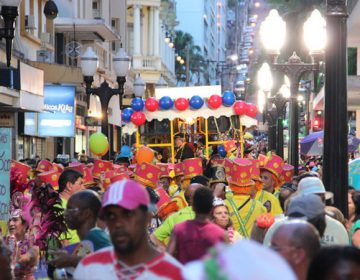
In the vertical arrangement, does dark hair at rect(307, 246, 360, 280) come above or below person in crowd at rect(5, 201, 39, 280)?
above

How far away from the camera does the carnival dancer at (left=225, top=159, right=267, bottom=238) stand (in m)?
11.2

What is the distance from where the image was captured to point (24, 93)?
26328mm

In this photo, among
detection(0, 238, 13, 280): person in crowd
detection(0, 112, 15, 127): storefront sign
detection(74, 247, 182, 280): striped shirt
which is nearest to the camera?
detection(74, 247, 182, 280): striped shirt

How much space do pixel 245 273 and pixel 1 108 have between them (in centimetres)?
2400

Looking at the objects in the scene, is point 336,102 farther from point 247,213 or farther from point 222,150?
point 222,150

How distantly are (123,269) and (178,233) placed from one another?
2.39 m

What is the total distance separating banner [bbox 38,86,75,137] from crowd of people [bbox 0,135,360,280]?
20921 millimetres

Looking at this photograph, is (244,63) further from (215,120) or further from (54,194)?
(54,194)

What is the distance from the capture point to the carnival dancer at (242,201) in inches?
440

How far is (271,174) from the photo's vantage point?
1518 cm

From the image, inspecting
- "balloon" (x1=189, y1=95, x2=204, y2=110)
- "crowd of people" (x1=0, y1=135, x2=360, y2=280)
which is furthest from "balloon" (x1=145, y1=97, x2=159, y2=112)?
"crowd of people" (x1=0, y1=135, x2=360, y2=280)

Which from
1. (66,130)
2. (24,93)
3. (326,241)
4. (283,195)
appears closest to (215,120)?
(24,93)

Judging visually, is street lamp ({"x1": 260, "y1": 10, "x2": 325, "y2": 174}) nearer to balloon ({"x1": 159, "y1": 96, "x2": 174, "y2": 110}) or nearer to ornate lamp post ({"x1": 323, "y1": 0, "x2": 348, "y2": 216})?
balloon ({"x1": 159, "y1": 96, "x2": 174, "y2": 110})

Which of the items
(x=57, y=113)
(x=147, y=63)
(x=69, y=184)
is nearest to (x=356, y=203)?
(x=69, y=184)
